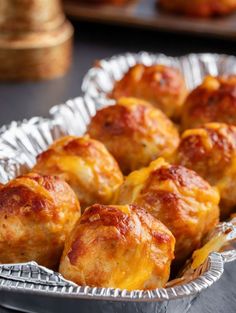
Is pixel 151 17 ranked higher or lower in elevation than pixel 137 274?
lower

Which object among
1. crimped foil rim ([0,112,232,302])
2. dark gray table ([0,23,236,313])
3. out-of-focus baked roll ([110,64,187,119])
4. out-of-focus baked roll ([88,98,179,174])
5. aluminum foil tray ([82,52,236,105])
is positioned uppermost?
crimped foil rim ([0,112,232,302])

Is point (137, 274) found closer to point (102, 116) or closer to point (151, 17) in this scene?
point (102, 116)

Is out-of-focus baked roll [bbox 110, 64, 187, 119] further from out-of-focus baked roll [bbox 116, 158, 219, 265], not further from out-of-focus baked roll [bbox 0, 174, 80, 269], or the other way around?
out-of-focus baked roll [bbox 0, 174, 80, 269]

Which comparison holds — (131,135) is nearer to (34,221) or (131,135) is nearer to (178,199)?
(178,199)

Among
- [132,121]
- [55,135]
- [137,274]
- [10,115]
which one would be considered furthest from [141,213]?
[10,115]

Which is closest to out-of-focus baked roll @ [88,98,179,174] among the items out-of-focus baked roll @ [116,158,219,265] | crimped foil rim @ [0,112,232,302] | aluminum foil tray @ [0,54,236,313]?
out-of-focus baked roll @ [116,158,219,265]
